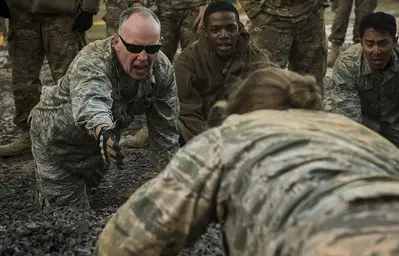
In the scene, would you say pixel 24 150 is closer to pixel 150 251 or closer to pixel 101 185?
pixel 101 185

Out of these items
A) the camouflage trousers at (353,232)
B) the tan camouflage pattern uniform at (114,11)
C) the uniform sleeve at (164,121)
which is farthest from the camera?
the tan camouflage pattern uniform at (114,11)

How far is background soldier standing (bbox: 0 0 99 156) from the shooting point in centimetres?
621

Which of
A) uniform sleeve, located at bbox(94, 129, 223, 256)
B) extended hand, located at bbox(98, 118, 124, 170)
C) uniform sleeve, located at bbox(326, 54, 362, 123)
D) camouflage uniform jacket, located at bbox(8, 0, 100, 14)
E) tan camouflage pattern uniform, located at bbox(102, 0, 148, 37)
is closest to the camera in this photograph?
uniform sleeve, located at bbox(94, 129, 223, 256)

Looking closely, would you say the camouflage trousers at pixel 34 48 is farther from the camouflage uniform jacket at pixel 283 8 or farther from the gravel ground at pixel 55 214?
the camouflage uniform jacket at pixel 283 8

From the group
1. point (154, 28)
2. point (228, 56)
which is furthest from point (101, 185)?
point (154, 28)

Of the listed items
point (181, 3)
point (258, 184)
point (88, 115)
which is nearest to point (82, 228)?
point (88, 115)

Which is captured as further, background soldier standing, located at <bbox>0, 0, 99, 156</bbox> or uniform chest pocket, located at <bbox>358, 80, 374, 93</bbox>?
background soldier standing, located at <bbox>0, 0, 99, 156</bbox>

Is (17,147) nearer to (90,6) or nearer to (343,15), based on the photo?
(90,6)

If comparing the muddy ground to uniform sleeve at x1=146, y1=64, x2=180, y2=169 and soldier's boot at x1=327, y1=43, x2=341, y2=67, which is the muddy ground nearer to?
uniform sleeve at x1=146, y1=64, x2=180, y2=169

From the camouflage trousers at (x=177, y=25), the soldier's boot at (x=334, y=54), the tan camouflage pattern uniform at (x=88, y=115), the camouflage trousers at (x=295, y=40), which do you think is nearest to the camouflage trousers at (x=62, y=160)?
the tan camouflage pattern uniform at (x=88, y=115)

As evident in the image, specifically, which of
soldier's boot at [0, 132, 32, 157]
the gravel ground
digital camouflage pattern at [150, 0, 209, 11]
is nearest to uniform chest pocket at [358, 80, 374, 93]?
the gravel ground

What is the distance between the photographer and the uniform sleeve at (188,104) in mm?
5457

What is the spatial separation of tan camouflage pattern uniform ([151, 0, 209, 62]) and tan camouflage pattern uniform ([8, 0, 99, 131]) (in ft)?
2.35

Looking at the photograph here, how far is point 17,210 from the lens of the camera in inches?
205
